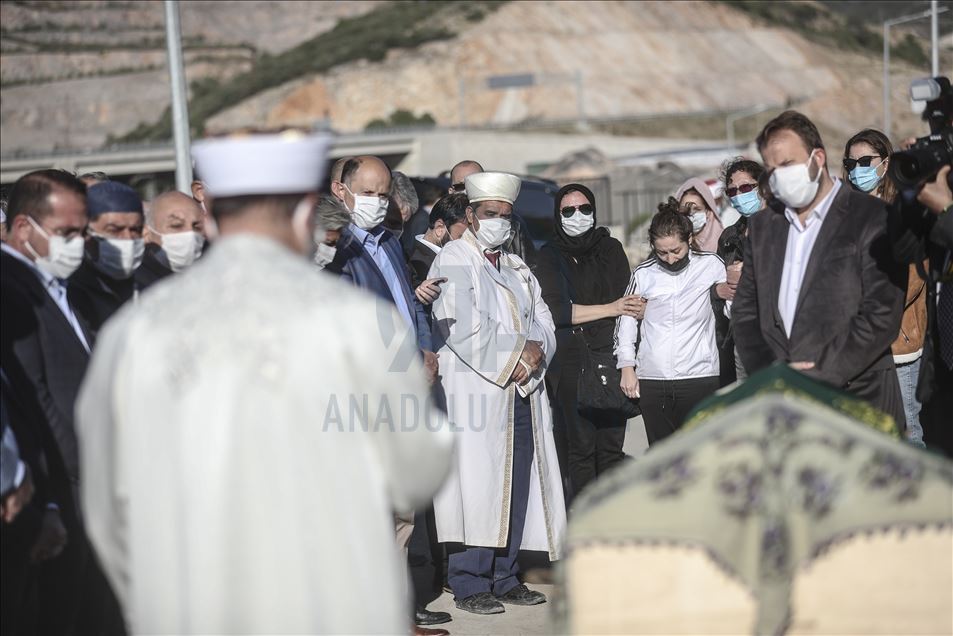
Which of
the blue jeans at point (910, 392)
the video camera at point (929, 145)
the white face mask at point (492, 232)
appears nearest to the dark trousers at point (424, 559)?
the white face mask at point (492, 232)

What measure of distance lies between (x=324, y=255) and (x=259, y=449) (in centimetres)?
351

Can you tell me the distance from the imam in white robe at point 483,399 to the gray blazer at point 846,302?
178 cm

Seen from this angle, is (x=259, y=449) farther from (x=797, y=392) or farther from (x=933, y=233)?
(x=933, y=233)

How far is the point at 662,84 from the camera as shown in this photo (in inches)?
3113

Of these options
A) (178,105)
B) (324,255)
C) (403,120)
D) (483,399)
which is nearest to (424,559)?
(483,399)

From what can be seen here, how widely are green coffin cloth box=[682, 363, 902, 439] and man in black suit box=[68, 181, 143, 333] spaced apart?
9.07ft

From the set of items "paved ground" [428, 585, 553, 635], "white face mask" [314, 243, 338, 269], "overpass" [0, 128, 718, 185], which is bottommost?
"paved ground" [428, 585, 553, 635]

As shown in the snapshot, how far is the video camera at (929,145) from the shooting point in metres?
4.96

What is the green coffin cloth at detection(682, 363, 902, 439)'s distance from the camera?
4156 mm

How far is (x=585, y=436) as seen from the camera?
8.09m

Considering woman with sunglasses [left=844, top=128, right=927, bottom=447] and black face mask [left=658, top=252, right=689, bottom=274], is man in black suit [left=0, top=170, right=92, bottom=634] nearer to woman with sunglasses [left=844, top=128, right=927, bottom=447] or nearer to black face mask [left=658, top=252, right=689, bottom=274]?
black face mask [left=658, top=252, right=689, bottom=274]

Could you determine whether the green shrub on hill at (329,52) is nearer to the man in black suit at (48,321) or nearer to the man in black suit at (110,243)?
the man in black suit at (110,243)

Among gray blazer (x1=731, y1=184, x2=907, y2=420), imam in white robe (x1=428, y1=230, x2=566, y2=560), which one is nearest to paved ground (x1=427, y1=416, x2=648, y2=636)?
imam in white robe (x1=428, y1=230, x2=566, y2=560)

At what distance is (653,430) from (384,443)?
15.1 feet
